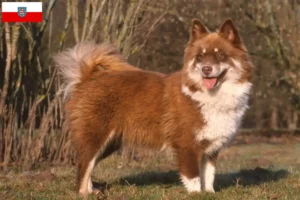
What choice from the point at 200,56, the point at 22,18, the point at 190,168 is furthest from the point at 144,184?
the point at 22,18

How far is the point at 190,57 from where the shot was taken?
285 inches

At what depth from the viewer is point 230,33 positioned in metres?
7.32

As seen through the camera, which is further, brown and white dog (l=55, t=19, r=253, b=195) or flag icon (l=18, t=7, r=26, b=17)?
flag icon (l=18, t=7, r=26, b=17)

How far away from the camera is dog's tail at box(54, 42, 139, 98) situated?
7.84 metres

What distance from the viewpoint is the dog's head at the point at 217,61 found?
23.2 ft

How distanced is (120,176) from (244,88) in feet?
9.12

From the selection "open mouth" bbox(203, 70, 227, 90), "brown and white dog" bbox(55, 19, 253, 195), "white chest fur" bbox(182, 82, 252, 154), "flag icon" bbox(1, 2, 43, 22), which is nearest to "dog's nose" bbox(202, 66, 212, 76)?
"brown and white dog" bbox(55, 19, 253, 195)

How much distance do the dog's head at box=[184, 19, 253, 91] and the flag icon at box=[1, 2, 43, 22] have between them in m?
4.30

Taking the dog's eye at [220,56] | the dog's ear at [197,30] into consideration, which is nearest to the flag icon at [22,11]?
the dog's ear at [197,30]

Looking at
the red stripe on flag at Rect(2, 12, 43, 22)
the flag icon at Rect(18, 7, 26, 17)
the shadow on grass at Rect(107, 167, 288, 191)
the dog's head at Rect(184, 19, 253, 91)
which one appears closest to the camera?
the dog's head at Rect(184, 19, 253, 91)

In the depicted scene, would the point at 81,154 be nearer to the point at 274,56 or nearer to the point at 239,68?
the point at 239,68

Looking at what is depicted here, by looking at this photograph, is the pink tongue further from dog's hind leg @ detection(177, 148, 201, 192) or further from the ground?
the ground

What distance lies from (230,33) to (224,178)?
8.14 ft

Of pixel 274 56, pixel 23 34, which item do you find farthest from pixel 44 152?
pixel 274 56
